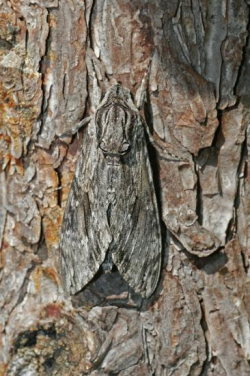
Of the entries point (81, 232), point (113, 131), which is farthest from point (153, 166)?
point (81, 232)

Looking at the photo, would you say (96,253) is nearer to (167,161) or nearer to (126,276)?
(126,276)

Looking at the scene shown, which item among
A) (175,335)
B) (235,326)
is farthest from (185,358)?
(235,326)

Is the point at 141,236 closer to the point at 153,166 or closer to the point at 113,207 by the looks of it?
the point at 113,207

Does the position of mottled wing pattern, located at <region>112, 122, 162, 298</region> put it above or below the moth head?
below

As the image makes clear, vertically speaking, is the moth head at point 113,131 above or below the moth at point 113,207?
above
